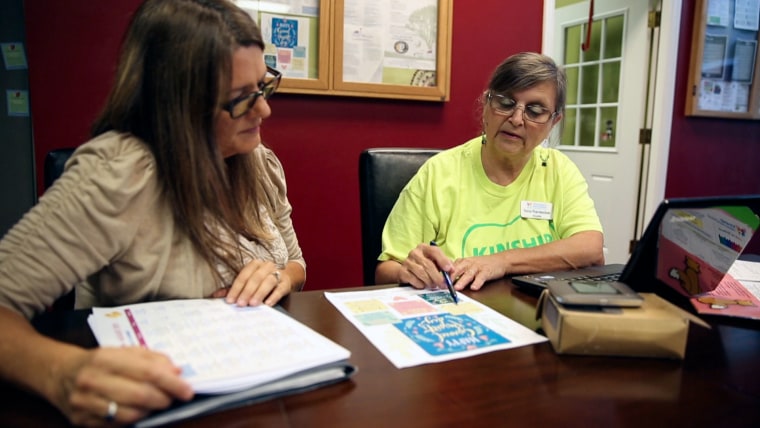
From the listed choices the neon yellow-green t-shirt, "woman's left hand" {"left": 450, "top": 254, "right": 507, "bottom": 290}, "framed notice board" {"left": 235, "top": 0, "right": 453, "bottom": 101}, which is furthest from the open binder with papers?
"framed notice board" {"left": 235, "top": 0, "right": 453, "bottom": 101}

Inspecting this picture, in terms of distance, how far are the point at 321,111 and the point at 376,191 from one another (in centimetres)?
106

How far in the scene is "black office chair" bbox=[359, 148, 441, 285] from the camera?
1.64 metres

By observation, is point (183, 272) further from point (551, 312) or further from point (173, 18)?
point (551, 312)

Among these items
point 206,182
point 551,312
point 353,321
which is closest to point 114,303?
point 206,182

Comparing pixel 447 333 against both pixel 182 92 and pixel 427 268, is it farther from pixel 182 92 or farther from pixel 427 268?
pixel 182 92

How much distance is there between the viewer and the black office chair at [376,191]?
1.64m

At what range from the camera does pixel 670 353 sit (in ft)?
2.53

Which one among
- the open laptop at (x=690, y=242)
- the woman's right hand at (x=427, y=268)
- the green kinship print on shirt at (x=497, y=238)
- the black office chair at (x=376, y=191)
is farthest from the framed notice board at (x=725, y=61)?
the woman's right hand at (x=427, y=268)

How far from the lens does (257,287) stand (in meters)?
0.94

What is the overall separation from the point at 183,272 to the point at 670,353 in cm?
83

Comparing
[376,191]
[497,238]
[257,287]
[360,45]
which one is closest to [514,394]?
[257,287]

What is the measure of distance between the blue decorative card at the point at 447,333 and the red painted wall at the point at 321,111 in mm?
1777

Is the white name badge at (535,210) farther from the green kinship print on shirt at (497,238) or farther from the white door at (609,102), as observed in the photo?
the white door at (609,102)

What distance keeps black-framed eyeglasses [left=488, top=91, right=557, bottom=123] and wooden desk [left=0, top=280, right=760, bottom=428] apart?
2.80ft
